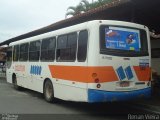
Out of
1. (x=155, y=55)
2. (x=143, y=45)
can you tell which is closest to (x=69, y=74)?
(x=143, y=45)

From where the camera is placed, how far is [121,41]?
1072 centimetres

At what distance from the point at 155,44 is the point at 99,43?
9.38m

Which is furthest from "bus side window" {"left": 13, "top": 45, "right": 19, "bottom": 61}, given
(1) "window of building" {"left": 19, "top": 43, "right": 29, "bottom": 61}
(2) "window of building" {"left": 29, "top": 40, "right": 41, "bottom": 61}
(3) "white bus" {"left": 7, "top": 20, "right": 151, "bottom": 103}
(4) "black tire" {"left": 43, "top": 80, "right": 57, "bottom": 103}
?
(3) "white bus" {"left": 7, "top": 20, "right": 151, "bottom": 103}

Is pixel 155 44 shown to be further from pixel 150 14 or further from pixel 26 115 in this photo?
pixel 26 115

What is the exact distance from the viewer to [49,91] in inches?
529

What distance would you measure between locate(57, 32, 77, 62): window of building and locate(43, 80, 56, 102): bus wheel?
4.19 feet

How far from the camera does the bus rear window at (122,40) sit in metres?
10.5

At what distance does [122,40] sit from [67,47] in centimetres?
197

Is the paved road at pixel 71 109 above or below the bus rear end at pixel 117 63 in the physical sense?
below

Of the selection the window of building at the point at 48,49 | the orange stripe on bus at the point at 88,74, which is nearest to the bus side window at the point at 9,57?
the window of building at the point at 48,49

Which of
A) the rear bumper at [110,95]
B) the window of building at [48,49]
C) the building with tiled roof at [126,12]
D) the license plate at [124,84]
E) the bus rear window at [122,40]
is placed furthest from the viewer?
the window of building at [48,49]

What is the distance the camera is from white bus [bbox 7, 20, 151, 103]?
10.3 metres

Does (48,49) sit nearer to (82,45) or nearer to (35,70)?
(35,70)

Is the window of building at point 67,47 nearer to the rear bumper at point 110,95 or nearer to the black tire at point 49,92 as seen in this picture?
the black tire at point 49,92
